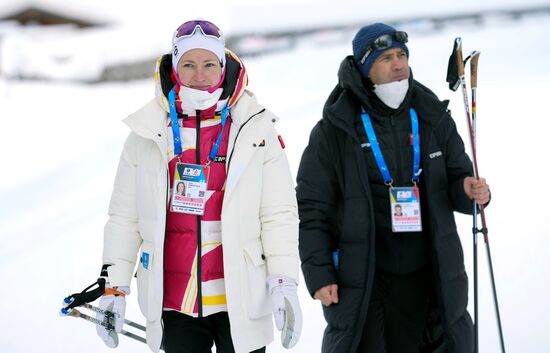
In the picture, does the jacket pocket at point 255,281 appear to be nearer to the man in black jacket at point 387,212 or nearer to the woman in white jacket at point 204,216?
the woman in white jacket at point 204,216

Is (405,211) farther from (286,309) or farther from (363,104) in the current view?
(286,309)

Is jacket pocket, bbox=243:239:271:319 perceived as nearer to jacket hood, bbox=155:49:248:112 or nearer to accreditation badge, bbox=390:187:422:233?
jacket hood, bbox=155:49:248:112

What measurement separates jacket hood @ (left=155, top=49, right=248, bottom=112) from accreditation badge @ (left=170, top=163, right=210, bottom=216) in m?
0.23

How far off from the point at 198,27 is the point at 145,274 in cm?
89

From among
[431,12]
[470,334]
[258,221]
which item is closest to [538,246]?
[470,334]

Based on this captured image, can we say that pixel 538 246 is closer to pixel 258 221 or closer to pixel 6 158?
pixel 258 221

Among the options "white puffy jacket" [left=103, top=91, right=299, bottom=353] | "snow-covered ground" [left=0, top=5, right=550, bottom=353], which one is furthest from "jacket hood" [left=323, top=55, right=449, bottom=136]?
"snow-covered ground" [left=0, top=5, right=550, bottom=353]

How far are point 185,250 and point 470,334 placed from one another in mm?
1248

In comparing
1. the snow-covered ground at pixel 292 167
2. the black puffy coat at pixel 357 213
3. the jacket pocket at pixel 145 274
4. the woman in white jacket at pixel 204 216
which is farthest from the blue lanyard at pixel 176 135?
the snow-covered ground at pixel 292 167

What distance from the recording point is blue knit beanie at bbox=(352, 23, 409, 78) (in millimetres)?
3025

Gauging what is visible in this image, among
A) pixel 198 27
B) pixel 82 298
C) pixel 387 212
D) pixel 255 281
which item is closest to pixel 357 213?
pixel 387 212

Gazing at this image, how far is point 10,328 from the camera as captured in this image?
4531 millimetres

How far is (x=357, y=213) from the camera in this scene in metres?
2.88

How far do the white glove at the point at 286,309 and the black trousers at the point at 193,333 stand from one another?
17 centimetres
